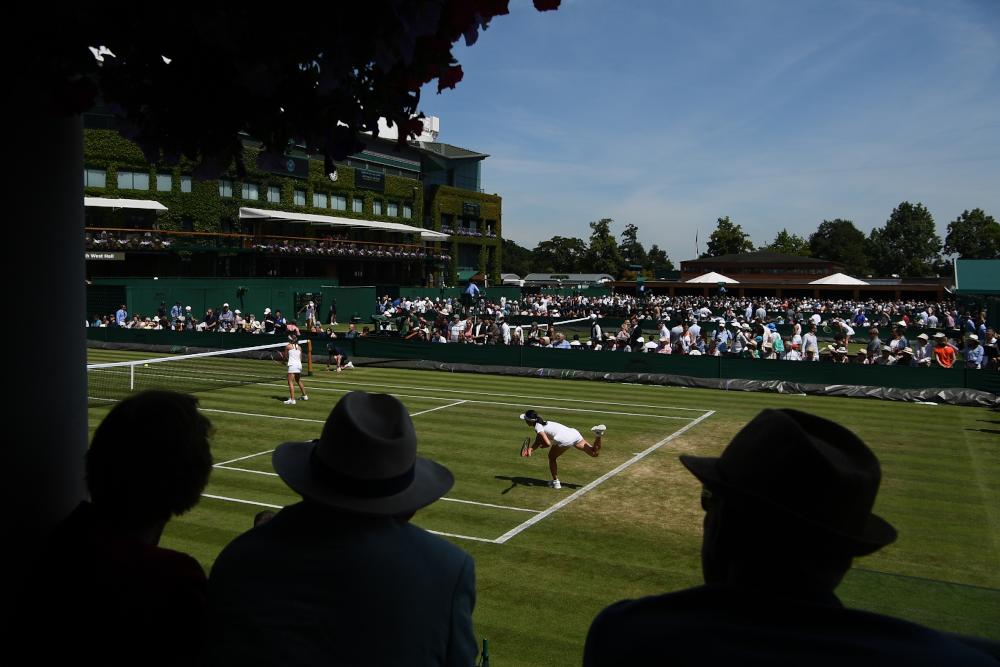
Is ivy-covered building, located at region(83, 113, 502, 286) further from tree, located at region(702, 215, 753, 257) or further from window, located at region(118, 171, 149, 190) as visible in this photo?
tree, located at region(702, 215, 753, 257)

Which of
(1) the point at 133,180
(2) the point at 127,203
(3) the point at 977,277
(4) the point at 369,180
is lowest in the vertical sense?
(3) the point at 977,277

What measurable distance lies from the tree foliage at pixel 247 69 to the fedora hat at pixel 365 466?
38.2 inches

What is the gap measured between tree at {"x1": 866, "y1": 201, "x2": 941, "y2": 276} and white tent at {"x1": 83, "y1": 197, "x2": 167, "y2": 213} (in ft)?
436

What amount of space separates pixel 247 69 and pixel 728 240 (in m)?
145

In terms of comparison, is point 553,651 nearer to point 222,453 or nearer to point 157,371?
point 222,453

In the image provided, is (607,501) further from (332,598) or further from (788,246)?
(788,246)

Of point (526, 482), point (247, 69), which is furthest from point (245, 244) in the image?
point (247, 69)

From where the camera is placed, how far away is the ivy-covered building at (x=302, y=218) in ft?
181

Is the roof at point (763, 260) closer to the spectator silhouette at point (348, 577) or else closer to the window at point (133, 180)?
the window at point (133, 180)

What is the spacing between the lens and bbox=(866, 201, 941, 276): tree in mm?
155500

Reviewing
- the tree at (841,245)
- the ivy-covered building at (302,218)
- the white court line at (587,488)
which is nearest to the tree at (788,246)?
the tree at (841,245)

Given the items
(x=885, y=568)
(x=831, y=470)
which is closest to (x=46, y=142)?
(x=831, y=470)

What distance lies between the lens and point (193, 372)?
2883 cm

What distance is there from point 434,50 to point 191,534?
30.7 ft
